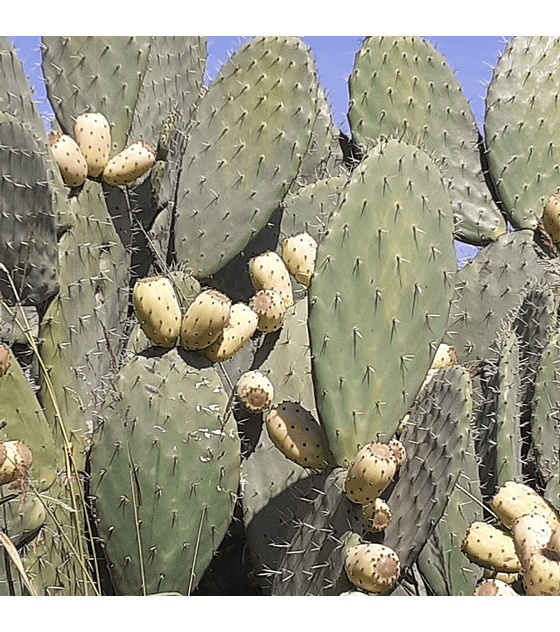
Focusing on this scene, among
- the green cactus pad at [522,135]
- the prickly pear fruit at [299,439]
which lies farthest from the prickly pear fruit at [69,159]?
the green cactus pad at [522,135]

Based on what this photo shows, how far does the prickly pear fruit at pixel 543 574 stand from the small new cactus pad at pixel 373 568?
0.46m

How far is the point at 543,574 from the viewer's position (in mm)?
1219

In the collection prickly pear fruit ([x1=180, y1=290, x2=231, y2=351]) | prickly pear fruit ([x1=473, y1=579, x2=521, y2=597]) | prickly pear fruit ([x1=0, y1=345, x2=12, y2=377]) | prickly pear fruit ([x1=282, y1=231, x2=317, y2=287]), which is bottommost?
prickly pear fruit ([x1=473, y1=579, x2=521, y2=597])

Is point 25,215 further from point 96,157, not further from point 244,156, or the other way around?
point 244,156

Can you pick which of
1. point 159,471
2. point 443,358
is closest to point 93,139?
point 159,471

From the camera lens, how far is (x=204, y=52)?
3.15m

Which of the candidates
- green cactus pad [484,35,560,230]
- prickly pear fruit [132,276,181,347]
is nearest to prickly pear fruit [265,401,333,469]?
prickly pear fruit [132,276,181,347]

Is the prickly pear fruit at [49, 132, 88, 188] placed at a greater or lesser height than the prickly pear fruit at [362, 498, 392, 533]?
greater

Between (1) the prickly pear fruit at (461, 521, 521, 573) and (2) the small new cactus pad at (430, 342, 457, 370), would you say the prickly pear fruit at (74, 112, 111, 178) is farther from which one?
(1) the prickly pear fruit at (461, 521, 521, 573)

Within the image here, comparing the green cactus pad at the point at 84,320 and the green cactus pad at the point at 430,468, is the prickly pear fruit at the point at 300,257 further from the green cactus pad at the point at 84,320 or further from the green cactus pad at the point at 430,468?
the green cactus pad at the point at 430,468

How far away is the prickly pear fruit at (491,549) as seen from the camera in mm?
1572

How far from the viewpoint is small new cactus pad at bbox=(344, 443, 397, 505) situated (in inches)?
66.7

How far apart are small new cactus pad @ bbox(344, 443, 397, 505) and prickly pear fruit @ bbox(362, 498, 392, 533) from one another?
0.04 meters

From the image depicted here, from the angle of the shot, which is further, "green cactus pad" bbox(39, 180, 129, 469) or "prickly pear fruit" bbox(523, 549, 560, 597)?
"green cactus pad" bbox(39, 180, 129, 469)
